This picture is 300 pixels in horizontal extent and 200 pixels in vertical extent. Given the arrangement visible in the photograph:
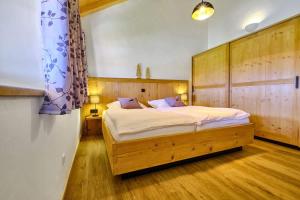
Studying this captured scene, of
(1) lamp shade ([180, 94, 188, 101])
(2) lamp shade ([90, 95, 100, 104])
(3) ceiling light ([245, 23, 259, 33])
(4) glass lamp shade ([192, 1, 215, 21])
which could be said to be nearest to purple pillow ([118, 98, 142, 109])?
(2) lamp shade ([90, 95, 100, 104])

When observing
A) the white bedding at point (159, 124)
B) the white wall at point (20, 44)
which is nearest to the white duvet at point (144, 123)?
the white bedding at point (159, 124)

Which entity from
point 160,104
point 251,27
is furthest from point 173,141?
point 251,27

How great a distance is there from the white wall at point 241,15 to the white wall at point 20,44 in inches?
156

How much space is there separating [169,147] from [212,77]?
9.83 ft

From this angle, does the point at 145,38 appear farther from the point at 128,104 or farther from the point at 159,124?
the point at 159,124

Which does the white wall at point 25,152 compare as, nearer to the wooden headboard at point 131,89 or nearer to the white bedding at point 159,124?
the white bedding at point 159,124

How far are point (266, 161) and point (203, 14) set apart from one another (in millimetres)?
2413

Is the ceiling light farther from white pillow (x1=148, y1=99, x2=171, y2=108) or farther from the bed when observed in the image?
white pillow (x1=148, y1=99, x2=171, y2=108)

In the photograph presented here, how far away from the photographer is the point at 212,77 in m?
3.95

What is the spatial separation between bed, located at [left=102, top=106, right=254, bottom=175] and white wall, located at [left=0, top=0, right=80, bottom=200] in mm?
620

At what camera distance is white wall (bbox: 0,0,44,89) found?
67 cm

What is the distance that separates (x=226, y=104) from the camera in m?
3.60

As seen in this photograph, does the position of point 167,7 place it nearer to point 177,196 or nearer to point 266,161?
point 266,161

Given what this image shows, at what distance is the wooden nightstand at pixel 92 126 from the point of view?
3.14 meters
